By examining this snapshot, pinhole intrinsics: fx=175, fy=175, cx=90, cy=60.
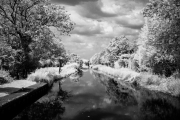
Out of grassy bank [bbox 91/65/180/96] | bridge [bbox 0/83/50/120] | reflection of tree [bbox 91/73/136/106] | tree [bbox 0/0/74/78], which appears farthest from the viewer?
tree [bbox 0/0/74/78]

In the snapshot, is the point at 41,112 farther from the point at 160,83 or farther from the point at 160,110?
the point at 160,83

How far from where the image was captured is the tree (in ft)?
73.2

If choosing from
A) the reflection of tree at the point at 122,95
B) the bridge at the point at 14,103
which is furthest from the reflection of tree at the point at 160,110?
the bridge at the point at 14,103

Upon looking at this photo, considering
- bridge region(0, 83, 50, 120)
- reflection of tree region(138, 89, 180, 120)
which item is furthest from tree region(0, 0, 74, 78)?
reflection of tree region(138, 89, 180, 120)

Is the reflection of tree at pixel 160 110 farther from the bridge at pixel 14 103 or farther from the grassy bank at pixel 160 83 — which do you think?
the bridge at pixel 14 103

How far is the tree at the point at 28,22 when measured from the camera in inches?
878

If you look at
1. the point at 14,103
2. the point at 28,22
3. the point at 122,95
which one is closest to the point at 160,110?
the point at 122,95

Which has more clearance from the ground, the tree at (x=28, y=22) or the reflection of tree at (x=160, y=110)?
the tree at (x=28, y=22)

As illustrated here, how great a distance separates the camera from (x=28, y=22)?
75.6 ft

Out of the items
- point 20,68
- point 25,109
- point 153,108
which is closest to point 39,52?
point 20,68

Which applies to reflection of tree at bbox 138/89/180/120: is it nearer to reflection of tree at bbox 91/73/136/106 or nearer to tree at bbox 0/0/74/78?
reflection of tree at bbox 91/73/136/106

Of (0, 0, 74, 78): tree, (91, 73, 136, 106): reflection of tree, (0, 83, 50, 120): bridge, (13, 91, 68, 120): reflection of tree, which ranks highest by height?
(0, 0, 74, 78): tree

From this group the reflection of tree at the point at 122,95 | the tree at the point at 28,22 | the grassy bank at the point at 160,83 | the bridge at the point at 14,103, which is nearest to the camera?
the bridge at the point at 14,103

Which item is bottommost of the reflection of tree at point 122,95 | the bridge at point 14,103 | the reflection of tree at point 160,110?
the reflection of tree at point 122,95
